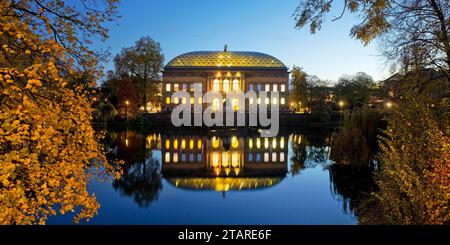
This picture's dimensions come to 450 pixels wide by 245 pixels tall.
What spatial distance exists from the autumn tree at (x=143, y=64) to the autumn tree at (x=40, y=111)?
184 feet

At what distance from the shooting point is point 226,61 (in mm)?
89688

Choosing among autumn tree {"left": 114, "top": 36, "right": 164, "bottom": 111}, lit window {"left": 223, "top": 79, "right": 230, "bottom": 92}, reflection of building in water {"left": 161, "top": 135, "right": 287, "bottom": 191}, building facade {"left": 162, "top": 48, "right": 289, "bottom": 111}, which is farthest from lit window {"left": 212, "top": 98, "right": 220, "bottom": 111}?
reflection of building in water {"left": 161, "top": 135, "right": 287, "bottom": 191}

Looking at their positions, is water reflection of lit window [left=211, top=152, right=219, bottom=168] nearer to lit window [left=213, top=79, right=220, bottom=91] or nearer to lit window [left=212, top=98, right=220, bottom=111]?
lit window [left=212, top=98, right=220, bottom=111]

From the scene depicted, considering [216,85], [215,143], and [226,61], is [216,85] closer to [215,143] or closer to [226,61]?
[226,61]

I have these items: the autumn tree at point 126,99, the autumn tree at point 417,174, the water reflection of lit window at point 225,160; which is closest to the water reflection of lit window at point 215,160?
the water reflection of lit window at point 225,160

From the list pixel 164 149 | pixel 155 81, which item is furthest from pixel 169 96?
pixel 164 149

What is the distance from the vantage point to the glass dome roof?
88.0 metres

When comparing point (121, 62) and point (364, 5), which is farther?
point (121, 62)

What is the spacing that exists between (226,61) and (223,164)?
67201 millimetres

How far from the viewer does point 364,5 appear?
678cm

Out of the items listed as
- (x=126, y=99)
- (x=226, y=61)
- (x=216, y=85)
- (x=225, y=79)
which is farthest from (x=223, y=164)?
(x=226, y=61)

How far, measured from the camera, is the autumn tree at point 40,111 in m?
4.63
